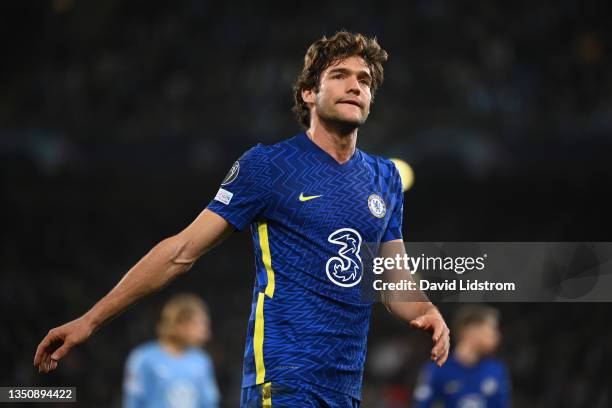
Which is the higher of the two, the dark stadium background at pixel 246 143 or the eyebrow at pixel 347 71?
the dark stadium background at pixel 246 143

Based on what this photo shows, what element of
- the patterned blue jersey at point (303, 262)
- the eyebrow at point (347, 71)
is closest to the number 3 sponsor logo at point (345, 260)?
the patterned blue jersey at point (303, 262)

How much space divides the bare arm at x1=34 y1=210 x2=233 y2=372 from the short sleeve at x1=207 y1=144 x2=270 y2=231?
4 centimetres

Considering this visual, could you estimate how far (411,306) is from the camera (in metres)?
3.45

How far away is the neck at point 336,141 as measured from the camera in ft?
11.4

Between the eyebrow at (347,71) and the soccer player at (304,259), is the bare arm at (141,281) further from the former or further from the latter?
the eyebrow at (347,71)

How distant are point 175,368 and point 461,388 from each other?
221cm

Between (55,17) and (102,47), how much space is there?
1.00 metres

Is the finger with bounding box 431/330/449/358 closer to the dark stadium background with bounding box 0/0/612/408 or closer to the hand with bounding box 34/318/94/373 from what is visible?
the hand with bounding box 34/318/94/373

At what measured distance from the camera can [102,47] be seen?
13859 mm

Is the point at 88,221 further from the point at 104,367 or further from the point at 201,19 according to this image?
the point at 201,19

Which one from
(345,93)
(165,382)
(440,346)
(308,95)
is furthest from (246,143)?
(440,346)

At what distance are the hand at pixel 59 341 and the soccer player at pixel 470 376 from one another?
466 centimetres

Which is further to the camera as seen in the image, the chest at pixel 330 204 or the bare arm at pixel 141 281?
the chest at pixel 330 204

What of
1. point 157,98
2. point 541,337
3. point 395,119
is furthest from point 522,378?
point 157,98
